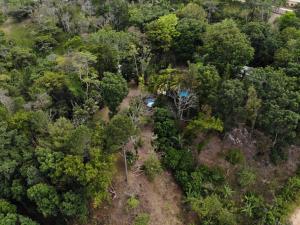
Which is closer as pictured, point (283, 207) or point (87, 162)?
point (87, 162)

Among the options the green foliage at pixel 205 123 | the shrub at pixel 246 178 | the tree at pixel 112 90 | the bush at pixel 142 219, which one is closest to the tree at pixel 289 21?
the green foliage at pixel 205 123

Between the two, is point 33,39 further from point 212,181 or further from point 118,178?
point 212,181

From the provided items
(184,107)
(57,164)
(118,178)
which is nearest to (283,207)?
(184,107)

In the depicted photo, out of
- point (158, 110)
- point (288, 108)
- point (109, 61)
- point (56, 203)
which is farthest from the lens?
point (109, 61)

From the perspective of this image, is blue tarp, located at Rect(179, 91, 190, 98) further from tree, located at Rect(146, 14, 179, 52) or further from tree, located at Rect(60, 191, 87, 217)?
tree, located at Rect(60, 191, 87, 217)

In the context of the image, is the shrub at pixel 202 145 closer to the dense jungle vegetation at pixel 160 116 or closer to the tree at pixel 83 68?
the dense jungle vegetation at pixel 160 116

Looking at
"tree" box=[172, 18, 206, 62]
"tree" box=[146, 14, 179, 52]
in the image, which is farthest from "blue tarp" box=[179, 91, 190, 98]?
"tree" box=[146, 14, 179, 52]
